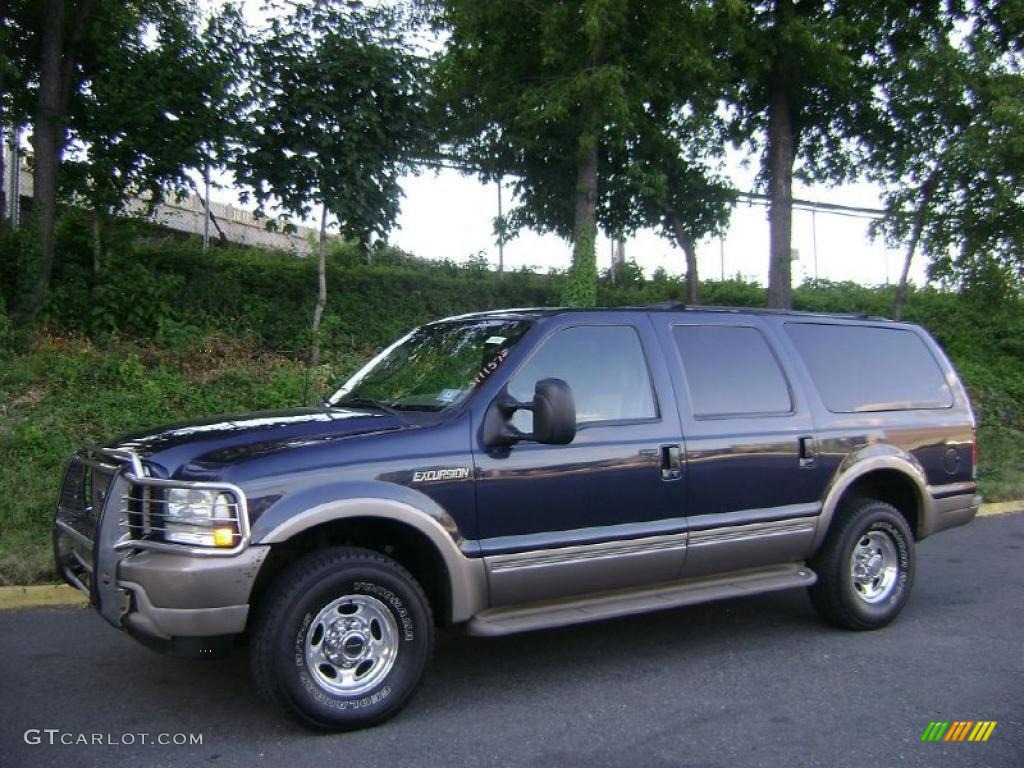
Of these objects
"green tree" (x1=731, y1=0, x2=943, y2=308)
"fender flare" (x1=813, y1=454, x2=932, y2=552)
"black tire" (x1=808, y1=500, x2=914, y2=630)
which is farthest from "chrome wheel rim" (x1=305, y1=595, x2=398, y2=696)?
"green tree" (x1=731, y1=0, x2=943, y2=308)

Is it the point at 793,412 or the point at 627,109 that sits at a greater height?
the point at 627,109

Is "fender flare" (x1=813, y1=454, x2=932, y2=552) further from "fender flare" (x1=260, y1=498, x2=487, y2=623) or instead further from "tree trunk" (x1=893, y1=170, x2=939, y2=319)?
"tree trunk" (x1=893, y1=170, x2=939, y2=319)

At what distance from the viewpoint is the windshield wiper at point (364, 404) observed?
4.73 metres

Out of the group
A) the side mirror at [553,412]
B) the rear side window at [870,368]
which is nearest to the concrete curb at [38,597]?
the side mirror at [553,412]

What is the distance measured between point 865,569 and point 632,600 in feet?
6.22

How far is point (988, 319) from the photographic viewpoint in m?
17.4

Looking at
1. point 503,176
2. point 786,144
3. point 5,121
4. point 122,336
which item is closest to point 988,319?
point 786,144

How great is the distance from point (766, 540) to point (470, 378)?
76.1 inches

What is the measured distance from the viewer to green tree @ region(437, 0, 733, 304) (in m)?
11.0

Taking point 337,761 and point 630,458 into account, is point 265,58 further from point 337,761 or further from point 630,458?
point 337,761

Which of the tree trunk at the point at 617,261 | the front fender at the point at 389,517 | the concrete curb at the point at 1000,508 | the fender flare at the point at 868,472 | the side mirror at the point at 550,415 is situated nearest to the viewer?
the front fender at the point at 389,517

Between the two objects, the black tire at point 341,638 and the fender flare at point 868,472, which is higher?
the fender flare at point 868,472

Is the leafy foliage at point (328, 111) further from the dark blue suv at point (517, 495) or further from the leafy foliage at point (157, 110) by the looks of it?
the dark blue suv at point (517, 495)

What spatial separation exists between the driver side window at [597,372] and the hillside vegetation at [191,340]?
3813mm
